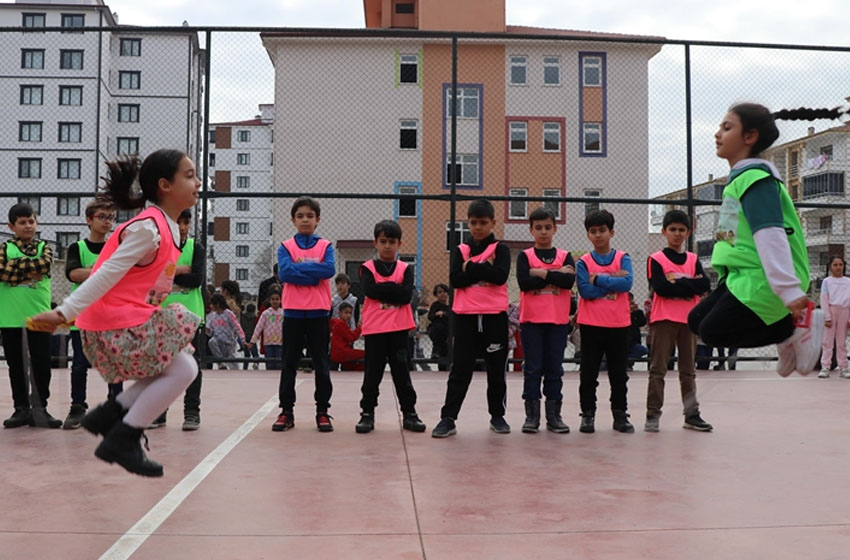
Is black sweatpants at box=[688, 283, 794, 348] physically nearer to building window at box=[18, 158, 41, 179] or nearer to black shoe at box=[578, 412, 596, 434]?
black shoe at box=[578, 412, 596, 434]

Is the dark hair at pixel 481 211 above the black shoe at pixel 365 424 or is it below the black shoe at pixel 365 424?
above

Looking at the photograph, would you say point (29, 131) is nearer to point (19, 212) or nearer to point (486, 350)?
point (19, 212)

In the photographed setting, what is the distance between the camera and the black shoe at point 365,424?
6.56m

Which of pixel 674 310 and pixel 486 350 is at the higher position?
pixel 674 310

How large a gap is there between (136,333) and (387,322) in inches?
133

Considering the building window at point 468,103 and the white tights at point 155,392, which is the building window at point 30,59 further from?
the white tights at point 155,392

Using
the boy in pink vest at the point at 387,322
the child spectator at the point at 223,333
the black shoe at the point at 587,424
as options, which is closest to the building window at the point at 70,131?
the child spectator at the point at 223,333

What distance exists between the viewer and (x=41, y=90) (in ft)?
156

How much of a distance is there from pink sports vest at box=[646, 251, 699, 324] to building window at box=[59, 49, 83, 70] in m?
44.5

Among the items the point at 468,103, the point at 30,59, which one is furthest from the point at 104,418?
the point at 30,59

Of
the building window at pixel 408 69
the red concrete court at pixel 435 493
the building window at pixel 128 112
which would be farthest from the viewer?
the building window at pixel 128 112

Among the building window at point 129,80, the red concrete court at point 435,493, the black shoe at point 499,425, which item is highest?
the building window at point 129,80

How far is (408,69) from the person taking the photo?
663 inches

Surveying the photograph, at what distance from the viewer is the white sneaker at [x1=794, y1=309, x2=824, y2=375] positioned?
3.51m
